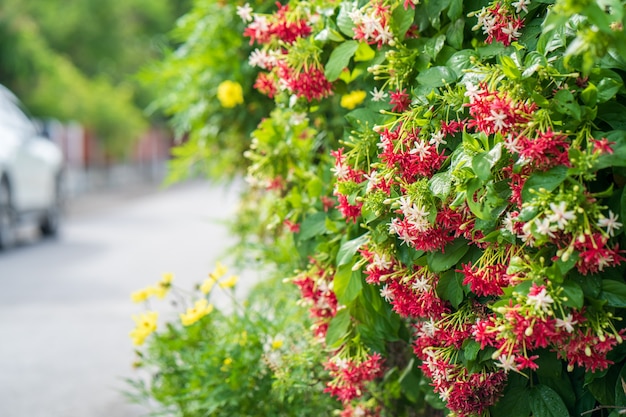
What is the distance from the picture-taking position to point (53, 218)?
12.0 meters

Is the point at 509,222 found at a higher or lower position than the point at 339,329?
higher

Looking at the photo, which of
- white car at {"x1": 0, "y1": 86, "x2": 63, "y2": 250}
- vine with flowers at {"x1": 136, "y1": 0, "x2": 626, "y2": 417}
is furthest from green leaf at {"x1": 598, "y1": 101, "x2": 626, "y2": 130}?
white car at {"x1": 0, "y1": 86, "x2": 63, "y2": 250}

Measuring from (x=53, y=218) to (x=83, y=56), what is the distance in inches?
666

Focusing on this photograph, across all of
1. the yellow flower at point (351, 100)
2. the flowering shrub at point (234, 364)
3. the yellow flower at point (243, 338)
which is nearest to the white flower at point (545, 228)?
the flowering shrub at point (234, 364)

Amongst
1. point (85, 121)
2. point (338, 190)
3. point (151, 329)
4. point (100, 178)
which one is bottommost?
point (100, 178)

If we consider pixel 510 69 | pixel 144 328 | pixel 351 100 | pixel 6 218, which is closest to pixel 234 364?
pixel 144 328

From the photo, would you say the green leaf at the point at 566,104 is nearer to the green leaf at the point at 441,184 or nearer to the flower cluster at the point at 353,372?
the green leaf at the point at 441,184

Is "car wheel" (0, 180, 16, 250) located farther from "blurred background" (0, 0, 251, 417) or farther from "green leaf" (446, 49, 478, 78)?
"green leaf" (446, 49, 478, 78)

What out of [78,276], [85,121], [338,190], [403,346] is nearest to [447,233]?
[338,190]

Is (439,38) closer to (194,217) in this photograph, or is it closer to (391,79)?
(391,79)

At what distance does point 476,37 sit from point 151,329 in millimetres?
1744

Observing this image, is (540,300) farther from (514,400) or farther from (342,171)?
(342,171)

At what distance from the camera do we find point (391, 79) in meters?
2.07

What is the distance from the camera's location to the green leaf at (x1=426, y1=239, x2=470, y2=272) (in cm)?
184
